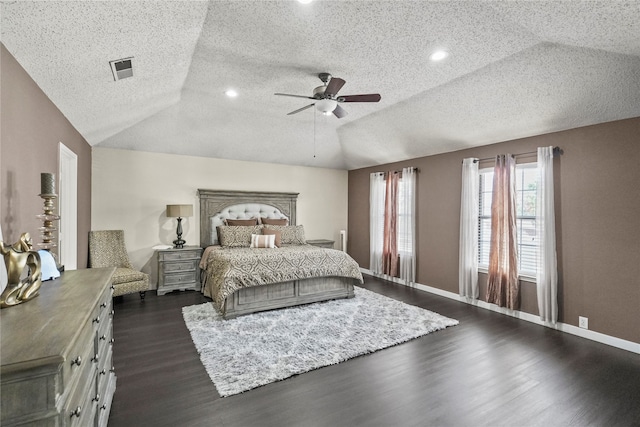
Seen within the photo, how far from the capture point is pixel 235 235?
5.52 meters

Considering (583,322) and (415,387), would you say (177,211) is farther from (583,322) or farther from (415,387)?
(583,322)

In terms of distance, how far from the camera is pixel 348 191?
25.0 feet

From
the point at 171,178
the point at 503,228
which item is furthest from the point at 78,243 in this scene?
the point at 503,228

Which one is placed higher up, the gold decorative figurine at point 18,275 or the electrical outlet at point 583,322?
the gold decorative figurine at point 18,275

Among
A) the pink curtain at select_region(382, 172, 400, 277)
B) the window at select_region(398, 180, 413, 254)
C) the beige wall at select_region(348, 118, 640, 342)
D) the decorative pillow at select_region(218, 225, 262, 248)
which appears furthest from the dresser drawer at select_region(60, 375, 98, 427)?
the pink curtain at select_region(382, 172, 400, 277)

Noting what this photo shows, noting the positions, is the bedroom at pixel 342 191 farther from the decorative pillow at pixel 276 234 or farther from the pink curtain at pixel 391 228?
the decorative pillow at pixel 276 234

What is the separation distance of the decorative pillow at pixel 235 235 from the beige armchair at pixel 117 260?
136 centimetres

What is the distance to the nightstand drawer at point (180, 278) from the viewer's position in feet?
16.4

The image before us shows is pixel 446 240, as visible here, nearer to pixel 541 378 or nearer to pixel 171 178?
pixel 541 378

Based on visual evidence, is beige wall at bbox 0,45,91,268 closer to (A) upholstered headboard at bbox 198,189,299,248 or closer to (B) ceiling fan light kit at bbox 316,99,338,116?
(B) ceiling fan light kit at bbox 316,99,338,116

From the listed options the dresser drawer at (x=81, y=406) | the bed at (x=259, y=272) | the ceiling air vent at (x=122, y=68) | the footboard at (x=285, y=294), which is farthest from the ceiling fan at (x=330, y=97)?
the dresser drawer at (x=81, y=406)

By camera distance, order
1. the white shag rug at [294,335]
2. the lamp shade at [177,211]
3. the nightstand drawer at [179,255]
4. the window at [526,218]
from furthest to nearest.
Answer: the lamp shade at [177,211], the nightstand drawer at [179,255], the window at [526,218], the white shag rug at [294,335]

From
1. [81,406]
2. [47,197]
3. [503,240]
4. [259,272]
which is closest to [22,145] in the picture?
[47,197]

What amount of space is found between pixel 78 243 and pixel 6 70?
9.57ft
